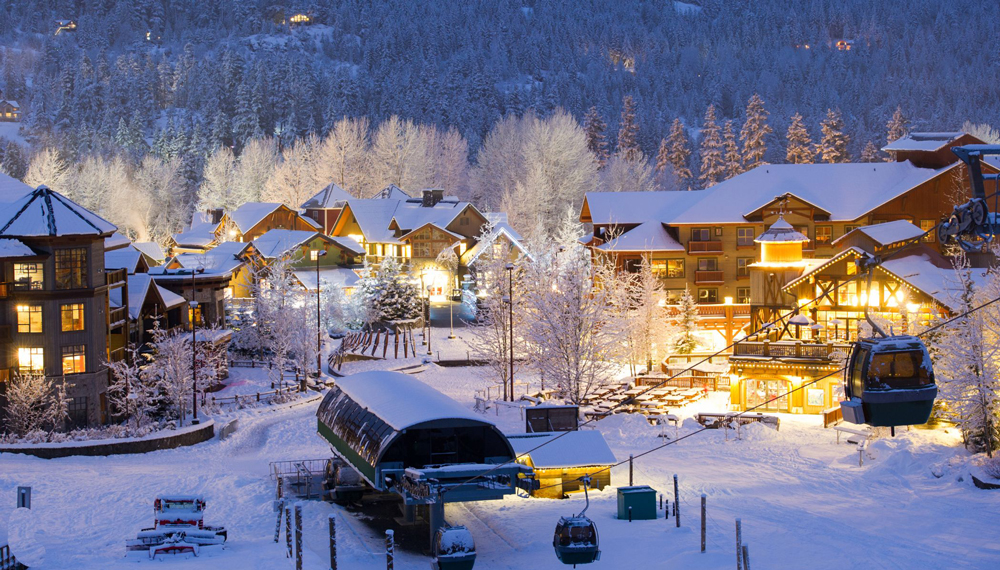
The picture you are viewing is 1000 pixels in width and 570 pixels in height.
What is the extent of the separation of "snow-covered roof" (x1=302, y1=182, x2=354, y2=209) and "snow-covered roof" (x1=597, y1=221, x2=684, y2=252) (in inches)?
1710

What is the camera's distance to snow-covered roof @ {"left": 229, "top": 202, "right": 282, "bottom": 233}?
93.9 metres

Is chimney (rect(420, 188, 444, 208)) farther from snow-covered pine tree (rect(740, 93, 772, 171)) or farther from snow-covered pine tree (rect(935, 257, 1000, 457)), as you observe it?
snow-covered pine tree (rect(935, 257, 1000, 457))

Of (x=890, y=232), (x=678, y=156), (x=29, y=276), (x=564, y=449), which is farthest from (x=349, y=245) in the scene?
(x=564, y=449)

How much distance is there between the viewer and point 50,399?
3984cm

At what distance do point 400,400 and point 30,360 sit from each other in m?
20.1

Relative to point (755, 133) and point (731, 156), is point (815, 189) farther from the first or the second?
point (731, 156)

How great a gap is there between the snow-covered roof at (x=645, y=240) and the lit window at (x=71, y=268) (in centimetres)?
3183

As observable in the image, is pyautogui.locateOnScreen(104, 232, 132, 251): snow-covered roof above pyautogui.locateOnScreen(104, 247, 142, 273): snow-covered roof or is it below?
above

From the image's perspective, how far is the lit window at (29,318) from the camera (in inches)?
1580

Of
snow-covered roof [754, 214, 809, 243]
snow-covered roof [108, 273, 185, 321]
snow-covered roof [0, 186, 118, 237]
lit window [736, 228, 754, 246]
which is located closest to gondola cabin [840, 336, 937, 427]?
snow-covered roof [754, 214, 809, 243]

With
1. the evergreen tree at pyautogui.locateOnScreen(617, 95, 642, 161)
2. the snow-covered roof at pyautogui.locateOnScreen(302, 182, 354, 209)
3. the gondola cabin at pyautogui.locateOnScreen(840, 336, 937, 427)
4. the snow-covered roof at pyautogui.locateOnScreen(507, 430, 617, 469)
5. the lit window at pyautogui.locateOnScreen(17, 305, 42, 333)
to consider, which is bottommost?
the snow-covered roof at pyautogui.locateOnScreen(507, 430, 617, 469)

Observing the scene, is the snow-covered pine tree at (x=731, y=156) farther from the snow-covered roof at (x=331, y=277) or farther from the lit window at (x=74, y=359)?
the lit window at (x=74, y=359)

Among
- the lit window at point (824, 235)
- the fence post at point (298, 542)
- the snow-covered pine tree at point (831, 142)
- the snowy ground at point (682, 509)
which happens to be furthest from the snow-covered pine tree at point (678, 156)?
the fence post at point (298, 542)

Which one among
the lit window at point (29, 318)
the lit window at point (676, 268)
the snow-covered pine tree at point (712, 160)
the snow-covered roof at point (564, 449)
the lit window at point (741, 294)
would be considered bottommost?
the snow-covered roof at point (564, 449)
